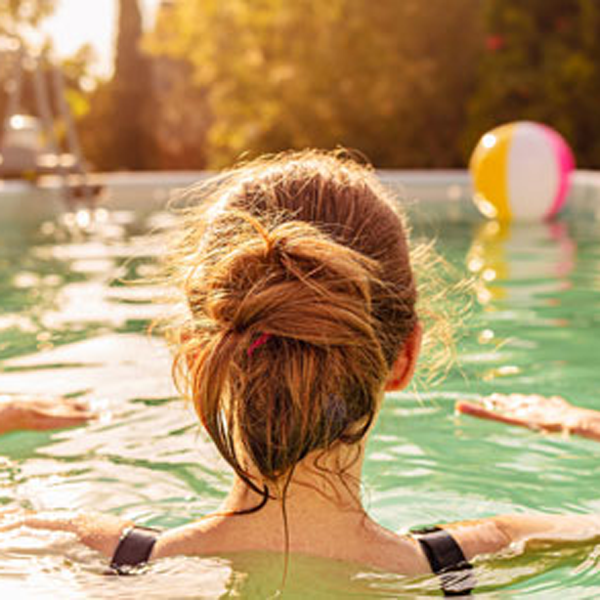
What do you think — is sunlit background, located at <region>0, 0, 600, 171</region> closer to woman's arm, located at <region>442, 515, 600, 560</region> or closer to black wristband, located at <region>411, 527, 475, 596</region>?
woman's arm, located at <region>442, 515, 600, 560</region>

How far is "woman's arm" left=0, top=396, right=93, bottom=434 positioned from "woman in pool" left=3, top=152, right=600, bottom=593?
1.08 metres

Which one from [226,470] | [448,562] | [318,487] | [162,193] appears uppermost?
[318,487]

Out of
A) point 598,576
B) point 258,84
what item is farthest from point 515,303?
point 258,84

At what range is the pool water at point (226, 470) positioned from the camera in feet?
6.43

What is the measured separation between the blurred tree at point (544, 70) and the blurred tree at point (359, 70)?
109cm

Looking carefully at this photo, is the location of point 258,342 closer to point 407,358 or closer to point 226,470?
point 407,358

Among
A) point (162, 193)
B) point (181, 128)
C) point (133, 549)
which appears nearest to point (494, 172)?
point (162, 193)

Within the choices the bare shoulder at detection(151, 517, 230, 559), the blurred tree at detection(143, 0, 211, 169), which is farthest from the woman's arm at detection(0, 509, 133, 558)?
the blurred tree at detection(143, 0, 211, 169)

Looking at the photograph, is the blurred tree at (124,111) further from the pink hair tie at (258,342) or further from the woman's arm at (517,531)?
the pink hair tie at (258,342)

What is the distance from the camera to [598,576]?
2.09 meters

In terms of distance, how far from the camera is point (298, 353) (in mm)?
Result: 1709

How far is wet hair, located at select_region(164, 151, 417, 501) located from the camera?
1700mm

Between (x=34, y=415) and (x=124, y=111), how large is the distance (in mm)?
18906

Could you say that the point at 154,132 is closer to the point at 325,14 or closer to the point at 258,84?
the point at 258,84
